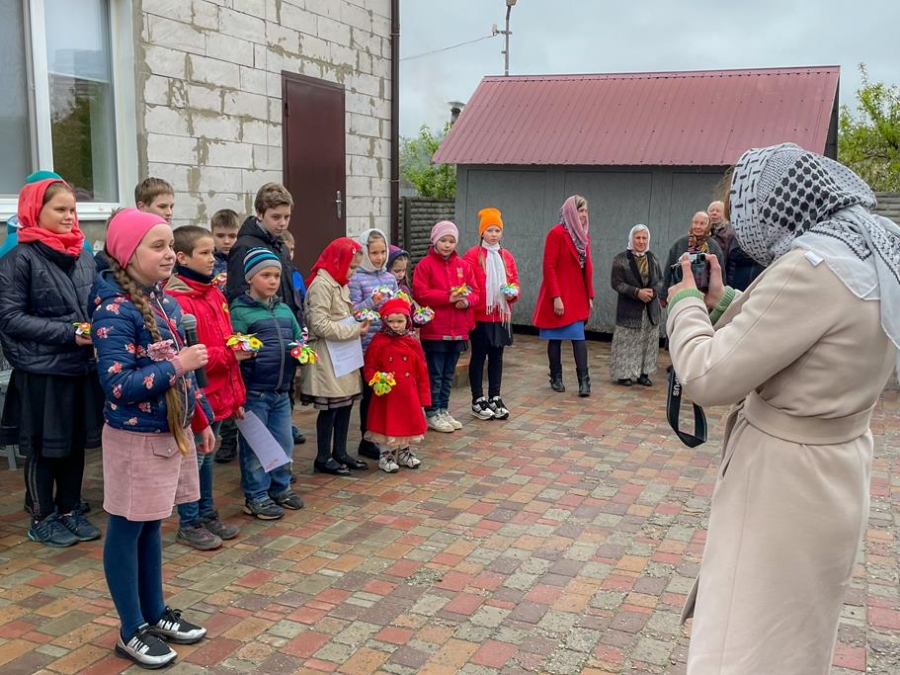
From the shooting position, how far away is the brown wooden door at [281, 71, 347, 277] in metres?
8.06

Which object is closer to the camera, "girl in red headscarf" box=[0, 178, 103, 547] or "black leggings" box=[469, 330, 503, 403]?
"girl in red headscarf" box=[0, 178, 103, 547]

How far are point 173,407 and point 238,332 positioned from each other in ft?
4.85

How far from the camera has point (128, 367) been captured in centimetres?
334

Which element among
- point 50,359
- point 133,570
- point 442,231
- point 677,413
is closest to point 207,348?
point 50,359

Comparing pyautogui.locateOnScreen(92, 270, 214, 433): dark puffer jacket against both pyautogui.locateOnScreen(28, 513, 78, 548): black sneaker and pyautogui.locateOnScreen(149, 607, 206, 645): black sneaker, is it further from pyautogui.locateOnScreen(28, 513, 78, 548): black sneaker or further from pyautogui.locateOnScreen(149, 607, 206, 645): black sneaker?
pyautogui.locateOnScreen(28, 513, 78, 548): black sneaker

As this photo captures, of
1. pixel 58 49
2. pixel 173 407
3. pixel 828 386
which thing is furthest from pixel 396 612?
pixel 58 49

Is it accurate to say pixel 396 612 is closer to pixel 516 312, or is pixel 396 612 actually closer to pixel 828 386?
pixel 828 386

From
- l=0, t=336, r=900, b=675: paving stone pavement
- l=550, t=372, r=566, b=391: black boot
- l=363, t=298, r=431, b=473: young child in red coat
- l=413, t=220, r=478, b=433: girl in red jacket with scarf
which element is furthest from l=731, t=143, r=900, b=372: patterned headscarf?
l=550, t=372, r=566, b=391: black boot

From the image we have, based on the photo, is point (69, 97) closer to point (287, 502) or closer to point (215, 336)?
point (215, 336)

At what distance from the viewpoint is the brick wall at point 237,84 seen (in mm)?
6586

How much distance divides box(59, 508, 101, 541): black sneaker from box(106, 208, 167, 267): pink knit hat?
6.51 feet

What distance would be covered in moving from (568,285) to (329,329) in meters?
3.69

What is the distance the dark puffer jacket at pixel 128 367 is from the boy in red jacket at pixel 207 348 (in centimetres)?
94

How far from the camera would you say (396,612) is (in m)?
3.92
